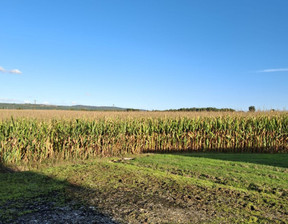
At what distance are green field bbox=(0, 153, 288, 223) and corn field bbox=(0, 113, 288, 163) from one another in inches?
113

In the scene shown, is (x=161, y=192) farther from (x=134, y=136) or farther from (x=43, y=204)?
(x=134, y=136)

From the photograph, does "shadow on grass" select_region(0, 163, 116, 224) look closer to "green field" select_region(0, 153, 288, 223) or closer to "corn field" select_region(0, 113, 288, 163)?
"green field" select_region(0, 153, 288, 223)

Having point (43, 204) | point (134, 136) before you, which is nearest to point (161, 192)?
point (43, 204)

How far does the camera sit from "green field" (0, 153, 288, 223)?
164 inches

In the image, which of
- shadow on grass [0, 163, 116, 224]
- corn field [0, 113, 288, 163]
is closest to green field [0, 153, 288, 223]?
shadow on grass [0, 163, 116, 224]

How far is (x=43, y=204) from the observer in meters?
4.69

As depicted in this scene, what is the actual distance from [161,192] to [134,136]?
7422 millimetres

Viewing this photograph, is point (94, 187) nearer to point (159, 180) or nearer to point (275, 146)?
point (159, 180)

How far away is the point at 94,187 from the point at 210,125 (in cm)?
979

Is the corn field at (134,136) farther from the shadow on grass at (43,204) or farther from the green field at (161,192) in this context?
the shadow on grass at (43,204)

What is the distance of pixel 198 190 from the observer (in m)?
5.28

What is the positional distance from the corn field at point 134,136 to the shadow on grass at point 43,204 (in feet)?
11.6

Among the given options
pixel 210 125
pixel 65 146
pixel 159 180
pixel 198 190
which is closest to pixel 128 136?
pixel 65 146

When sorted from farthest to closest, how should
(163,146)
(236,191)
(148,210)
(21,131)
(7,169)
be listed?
(163,146), (21,131), (7,169), (236,191), (148,210)
